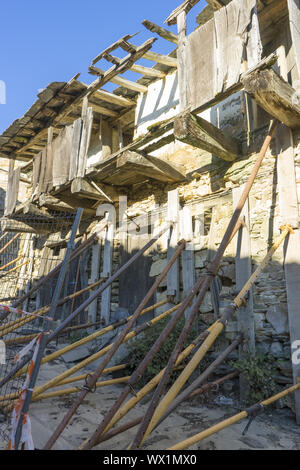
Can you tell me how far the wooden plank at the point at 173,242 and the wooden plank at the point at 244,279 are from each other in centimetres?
120

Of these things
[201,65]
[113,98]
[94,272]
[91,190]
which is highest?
[113,98]

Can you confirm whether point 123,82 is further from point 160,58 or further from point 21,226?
point 21,226

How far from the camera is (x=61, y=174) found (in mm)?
7230

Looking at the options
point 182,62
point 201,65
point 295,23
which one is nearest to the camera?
point 295,23

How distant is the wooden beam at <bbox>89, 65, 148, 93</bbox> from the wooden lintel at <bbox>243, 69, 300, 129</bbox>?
3655mm

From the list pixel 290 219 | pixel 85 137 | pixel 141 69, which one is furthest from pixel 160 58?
pixel 290 219

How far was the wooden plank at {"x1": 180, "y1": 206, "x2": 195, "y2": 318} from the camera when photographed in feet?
17.2

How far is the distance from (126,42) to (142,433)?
6.05 metres

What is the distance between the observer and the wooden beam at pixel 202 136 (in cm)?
437

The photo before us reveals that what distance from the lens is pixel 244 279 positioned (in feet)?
14.4

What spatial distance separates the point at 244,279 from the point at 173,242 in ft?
5.30

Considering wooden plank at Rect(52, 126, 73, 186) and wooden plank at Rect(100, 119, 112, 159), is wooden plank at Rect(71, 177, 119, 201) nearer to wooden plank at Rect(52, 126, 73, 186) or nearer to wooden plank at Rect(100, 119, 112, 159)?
wooden plank at Rect(52, 126, 73, 186)

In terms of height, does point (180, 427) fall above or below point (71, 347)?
below

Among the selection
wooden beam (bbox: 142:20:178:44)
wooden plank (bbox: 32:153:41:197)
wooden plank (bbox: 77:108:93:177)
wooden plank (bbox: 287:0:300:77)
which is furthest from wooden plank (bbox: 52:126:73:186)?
wooden plank (bbox: 287:0:300:77)
